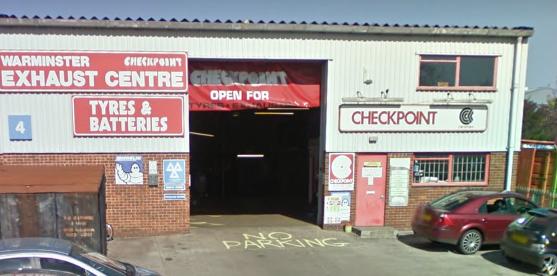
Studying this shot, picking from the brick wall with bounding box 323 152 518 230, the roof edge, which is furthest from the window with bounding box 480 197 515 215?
the roof edge

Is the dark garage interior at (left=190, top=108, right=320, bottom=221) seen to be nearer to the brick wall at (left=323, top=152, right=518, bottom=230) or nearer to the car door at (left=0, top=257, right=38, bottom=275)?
the brick wall at (left=323, top=152, right=518, bottom=230)

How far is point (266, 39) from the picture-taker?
1137 cm

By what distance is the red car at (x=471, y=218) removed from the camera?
967 cm

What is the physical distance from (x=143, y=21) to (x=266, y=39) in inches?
129

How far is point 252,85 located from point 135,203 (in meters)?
4.60

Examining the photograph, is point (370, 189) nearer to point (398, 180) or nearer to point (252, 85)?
point (398, 180)

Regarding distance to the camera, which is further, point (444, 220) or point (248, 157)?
point (248, 157)

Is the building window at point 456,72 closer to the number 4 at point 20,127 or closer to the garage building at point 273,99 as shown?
the garage building at point 273,99

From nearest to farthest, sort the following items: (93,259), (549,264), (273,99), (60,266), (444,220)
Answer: (60,266) < (93,259) < (549,264) < (444,220) < (273,99)

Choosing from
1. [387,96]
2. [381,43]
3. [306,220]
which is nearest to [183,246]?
[306,220]

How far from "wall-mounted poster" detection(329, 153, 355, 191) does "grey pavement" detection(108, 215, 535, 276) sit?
53.9 inches

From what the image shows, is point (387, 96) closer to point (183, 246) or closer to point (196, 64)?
point (196, 64)

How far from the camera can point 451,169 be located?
41.3ft

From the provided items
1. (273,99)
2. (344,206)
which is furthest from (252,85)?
(344,206)
